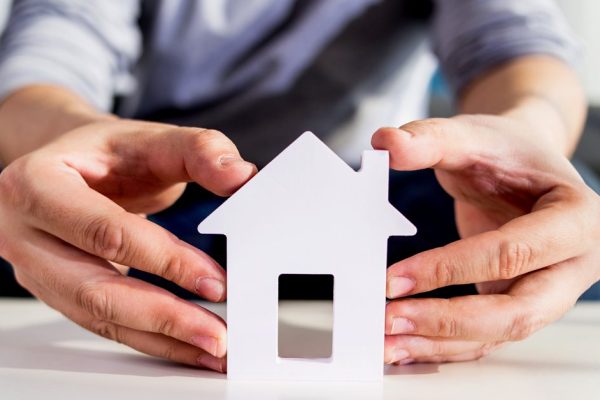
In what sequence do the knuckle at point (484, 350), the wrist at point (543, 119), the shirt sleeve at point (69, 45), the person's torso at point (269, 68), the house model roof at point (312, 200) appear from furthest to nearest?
the person's torso at point (269, 68), the shirt sleeve at point (69, 45), the wrist at point (543, 119), the knuckle at point (484, 350), the house model roof at point (312, 200)

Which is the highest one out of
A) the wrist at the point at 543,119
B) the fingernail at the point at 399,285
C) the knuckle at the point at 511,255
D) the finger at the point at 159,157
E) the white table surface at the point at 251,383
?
the wrist at the point at 543,119

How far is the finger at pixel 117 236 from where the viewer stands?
0.58m

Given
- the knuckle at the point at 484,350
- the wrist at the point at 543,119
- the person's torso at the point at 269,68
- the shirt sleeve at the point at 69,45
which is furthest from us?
the person's torso at the point at 269,68

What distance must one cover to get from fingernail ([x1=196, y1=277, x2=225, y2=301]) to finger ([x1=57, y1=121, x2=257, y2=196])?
0.25 ft

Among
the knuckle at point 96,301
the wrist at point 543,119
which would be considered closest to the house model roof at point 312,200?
the knuckle at point 96,301

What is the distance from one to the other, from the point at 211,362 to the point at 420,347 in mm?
192

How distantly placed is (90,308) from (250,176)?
0.19 m

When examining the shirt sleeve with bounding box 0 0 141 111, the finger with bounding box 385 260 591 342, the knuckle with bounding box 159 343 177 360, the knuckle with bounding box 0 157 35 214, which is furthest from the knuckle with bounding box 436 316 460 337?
the shirt sleeve with bounding box 0 0 141 111

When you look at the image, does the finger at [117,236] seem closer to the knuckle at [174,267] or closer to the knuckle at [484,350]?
the knuckle at [174,267]

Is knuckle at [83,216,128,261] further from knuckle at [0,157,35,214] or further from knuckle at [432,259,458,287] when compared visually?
knuckle at [432,259,458,287]

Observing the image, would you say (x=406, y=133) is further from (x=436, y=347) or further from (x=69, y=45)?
(x=69, y=45)

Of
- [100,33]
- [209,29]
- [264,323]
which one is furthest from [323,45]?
[264,323]

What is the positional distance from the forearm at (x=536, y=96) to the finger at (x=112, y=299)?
1.48ft

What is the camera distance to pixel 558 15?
3.73ft
